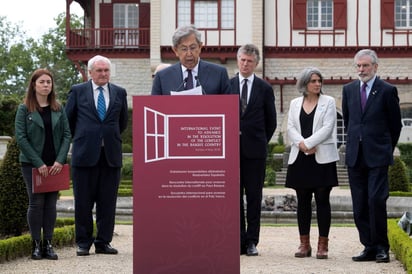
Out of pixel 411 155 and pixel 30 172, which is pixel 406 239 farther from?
pixel 411 155

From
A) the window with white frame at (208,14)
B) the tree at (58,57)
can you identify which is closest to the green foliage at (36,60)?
the tree at (58,57)

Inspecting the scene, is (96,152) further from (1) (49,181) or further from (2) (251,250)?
(2) (251,250)

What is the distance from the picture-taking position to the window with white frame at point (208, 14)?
3194 cm

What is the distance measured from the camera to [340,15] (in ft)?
105

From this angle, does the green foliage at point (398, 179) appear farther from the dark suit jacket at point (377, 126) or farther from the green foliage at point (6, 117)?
the green foliage at point (6, 117)

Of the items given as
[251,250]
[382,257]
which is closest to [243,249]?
[251,250]

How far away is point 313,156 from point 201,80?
70.0 inches

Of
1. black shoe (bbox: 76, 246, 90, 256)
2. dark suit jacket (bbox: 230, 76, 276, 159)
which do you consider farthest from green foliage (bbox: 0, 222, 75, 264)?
dark suit jacket (bbox: 230, 76, 276, 159)

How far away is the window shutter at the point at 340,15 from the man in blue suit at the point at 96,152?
2471cm

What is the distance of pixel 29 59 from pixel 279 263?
152 ft

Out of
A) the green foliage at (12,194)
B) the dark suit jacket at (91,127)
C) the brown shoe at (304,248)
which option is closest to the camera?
the brown shoe at (304,248)

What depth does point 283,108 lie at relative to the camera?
105ft

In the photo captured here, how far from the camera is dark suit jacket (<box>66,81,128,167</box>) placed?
799 centimetres

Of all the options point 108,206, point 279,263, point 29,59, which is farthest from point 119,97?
point 29,59
